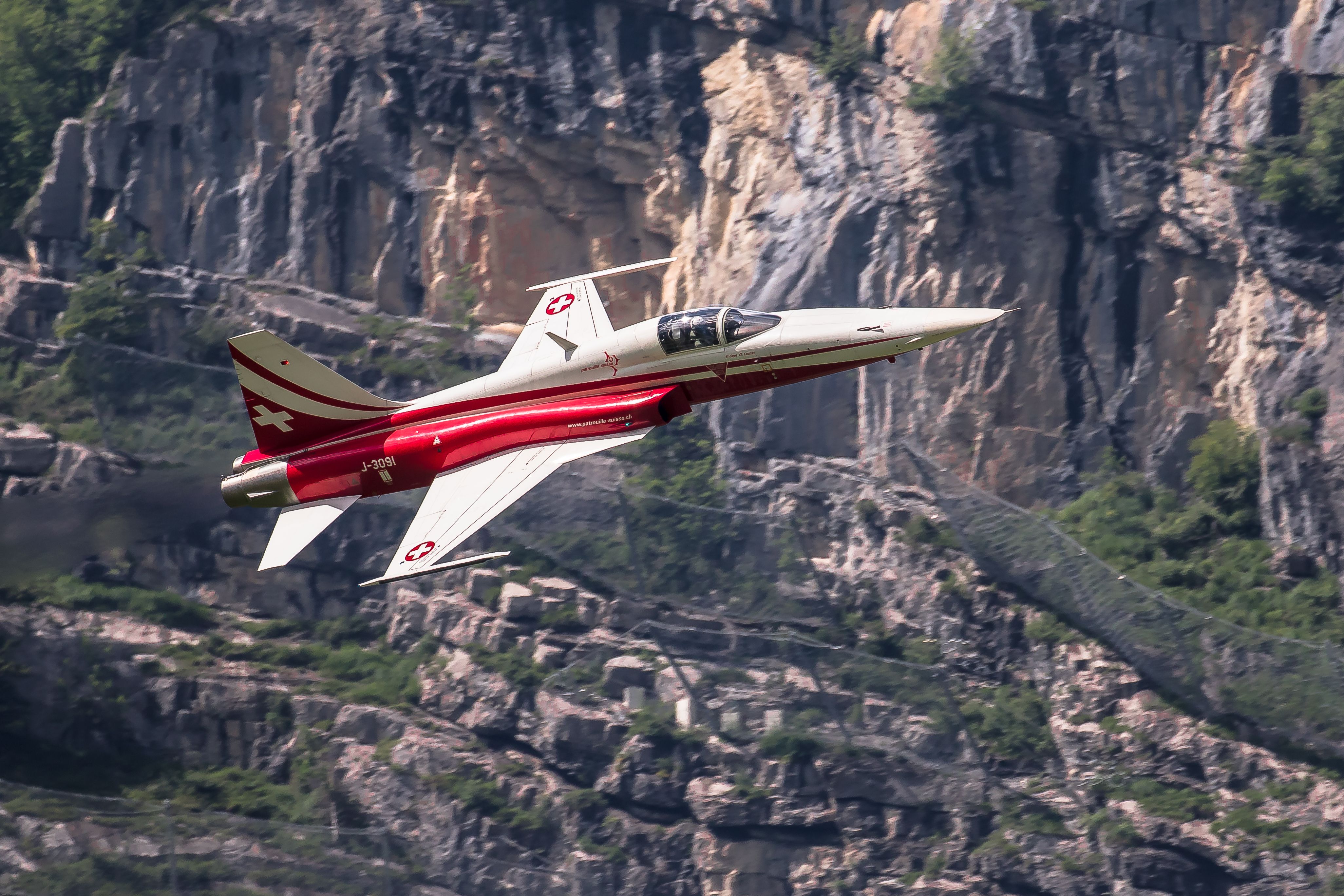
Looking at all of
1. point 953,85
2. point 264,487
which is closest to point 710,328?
point 264,487

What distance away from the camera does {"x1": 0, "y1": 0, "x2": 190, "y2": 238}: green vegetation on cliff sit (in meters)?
77.9

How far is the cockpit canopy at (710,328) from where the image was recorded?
106ft

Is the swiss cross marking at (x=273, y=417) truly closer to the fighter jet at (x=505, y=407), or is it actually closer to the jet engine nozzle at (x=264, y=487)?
the fighter jet at (x=505, y=407)

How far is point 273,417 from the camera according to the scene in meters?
35.1

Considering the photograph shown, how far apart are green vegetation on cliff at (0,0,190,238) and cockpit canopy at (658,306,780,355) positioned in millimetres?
53519

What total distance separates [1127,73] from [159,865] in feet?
155

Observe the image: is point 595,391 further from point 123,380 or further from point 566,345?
point 123,380

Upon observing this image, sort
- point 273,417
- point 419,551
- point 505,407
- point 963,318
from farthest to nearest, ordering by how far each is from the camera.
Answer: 1. point 273,417
2. point 505,407
3. point 419,551
4. point 963,318

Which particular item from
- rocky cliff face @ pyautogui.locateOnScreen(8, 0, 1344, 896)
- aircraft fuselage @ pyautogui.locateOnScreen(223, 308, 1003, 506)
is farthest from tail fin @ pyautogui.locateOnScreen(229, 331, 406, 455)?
rocky cliff face @ pyautogui.locateOnScreen(8, 0, 1344, 896)

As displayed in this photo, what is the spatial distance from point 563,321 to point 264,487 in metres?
7.52

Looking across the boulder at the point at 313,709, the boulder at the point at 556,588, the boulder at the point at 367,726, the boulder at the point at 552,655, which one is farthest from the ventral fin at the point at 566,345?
the boulder at the point at 313,709

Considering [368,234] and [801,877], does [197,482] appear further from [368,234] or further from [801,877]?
[801,877]

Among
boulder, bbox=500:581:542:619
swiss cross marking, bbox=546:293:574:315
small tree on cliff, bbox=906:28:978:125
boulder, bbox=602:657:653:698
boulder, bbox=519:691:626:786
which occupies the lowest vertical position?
boulder, bbox=519:691:626:786

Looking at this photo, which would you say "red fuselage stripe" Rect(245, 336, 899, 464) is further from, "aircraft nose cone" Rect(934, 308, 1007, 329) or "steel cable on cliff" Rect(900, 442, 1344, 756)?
"steel cable on cliff" Rect(900, 442, 1344, 756)
